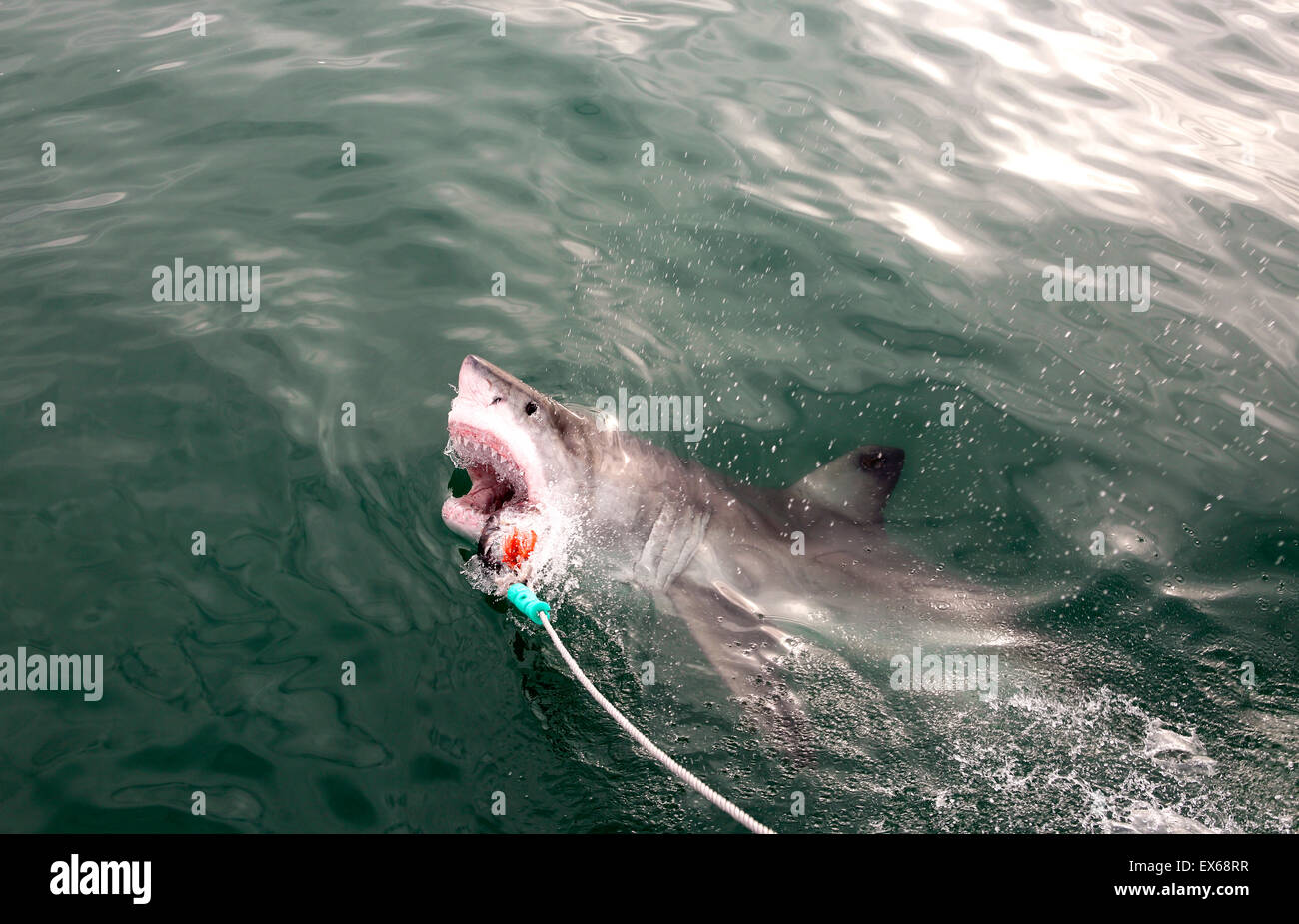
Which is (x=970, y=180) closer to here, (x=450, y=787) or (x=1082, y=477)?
(x=1082, y=477)

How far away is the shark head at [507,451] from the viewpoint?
165 inches

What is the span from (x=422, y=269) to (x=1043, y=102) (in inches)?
255

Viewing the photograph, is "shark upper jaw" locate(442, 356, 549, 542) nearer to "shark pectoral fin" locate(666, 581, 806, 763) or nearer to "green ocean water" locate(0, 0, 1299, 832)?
"green ocean water" locate(0, 0, 1299, 832)

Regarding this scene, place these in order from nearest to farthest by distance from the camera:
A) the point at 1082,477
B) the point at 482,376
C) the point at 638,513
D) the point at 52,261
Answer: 1. the point at 482,376
2. the point at 638,513
3. the point at 1082,477
4. the point at 52,261

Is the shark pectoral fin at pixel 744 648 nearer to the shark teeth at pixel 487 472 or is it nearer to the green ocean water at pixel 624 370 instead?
the green ocean water at pixel 624 370

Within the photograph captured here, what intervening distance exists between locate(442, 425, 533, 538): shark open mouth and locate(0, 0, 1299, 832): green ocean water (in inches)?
18.2

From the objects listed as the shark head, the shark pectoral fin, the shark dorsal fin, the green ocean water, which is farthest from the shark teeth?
the shark dorsal fin

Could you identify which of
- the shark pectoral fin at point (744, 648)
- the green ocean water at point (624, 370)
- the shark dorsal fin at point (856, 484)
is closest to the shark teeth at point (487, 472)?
the green ocean water at point (624, 370)


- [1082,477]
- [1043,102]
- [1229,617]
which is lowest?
[1229,617]

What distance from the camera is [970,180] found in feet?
27.1

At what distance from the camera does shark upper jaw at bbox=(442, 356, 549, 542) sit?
13.7 feet

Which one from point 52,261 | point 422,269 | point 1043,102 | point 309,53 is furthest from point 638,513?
point 1043,102

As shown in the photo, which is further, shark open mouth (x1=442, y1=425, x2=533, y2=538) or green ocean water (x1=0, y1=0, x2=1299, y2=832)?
shark open mouth (x1=442, y1=425, x2=533, y2=538)

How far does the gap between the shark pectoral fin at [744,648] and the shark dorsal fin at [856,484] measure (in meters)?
0.77
